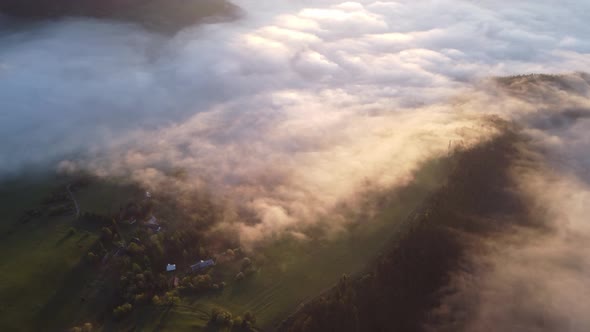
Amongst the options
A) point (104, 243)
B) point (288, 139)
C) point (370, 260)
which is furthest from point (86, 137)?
point (370, 260)

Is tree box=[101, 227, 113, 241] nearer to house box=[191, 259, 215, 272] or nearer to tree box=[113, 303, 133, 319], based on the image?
tree box=[113, 303, 133, 319]

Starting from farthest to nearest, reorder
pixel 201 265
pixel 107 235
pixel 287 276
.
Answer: pixel 107 235
pixel 201 265
pixel 287 276

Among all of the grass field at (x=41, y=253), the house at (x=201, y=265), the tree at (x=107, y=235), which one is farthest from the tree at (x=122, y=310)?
the tree at (x=107, y=235)

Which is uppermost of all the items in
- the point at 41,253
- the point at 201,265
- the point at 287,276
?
the point at 287,276

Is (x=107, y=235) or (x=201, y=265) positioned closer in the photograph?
(x=201, y=265)

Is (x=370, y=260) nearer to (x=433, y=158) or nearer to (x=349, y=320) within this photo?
(x=349, y=320)

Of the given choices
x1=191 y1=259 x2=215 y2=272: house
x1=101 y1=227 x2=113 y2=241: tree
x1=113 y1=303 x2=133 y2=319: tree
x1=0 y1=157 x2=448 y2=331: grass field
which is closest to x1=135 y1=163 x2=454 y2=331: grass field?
x1=0 y1=157 x2=448 y2=331: grass field

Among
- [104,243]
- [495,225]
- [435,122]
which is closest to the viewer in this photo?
[104,243]

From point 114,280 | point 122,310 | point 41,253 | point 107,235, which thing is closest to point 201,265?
point 122,310

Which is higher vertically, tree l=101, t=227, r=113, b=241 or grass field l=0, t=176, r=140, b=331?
tree l=101, t=227, r=113, b=241

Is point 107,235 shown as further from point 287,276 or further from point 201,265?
point 287,276

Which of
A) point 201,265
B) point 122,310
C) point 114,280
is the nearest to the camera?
point 122,310
